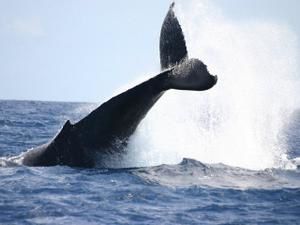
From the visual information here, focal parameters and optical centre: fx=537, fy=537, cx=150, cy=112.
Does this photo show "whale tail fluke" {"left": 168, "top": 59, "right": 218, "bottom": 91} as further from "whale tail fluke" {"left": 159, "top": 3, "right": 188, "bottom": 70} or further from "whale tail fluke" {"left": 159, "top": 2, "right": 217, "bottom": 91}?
"whale tail fluke" {"left": 159, "top": 3, "right": 188, "bottom": 70}

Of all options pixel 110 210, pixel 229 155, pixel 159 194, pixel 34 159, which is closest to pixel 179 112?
pixel 229 155

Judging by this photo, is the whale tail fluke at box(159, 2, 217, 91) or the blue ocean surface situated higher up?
the whale tail fluke at box(159, 2, 217, 91)

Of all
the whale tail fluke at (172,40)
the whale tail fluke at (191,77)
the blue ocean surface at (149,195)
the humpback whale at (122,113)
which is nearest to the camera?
the blue ocean surface at (149,195)

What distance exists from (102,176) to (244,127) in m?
7.17

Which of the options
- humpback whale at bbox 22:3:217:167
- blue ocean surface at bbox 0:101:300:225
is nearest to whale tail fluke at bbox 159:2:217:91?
humpback whale at bbox 22:3:217:167

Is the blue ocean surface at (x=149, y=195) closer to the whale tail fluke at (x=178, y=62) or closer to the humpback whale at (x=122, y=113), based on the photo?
the humpback whale at (x=122, y=113)

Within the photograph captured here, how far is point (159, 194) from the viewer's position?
24.5ft

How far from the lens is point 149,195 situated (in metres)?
7.43

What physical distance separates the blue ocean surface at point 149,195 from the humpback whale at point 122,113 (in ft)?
0.89

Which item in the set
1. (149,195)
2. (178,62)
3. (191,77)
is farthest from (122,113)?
(149,195)

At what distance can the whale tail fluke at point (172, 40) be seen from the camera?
846 centimetres

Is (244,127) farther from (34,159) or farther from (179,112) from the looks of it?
(34,159)

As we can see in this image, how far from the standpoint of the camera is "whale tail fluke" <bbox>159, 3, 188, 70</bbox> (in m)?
8.46

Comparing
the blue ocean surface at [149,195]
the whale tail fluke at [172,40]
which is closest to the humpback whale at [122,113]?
the whale tail fluke at [172,40]
